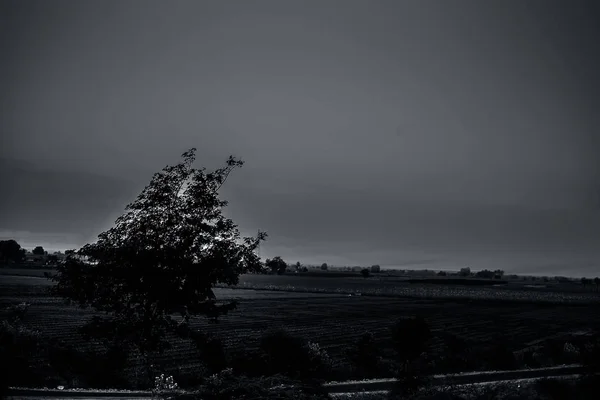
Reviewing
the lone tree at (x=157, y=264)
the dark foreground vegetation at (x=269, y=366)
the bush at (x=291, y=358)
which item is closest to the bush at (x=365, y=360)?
the dark foreground vegetation at (x=269, y=366)

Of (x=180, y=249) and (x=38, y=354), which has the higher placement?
(x=180, y=249)

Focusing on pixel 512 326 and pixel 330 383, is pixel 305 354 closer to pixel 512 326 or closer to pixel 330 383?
pixel 330 383

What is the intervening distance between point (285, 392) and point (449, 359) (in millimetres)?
17869

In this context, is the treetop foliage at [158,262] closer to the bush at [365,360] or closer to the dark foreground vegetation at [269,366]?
the dark foreground vegetation at [269,366]

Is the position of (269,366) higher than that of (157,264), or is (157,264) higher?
(157,264)

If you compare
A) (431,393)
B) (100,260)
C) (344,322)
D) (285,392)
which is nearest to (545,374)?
(431,393)

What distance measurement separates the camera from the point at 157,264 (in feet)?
56.2

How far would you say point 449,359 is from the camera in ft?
106

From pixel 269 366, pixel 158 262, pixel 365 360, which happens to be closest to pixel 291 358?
pixel 269 366

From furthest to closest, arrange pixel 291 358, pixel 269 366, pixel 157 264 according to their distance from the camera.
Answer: pixel 291 358, pixel 269 366, pixel 157 264

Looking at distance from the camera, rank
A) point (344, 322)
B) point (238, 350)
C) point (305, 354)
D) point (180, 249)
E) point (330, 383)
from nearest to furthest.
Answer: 1. point (180, 249)
2. point (330, 383)
3. point (305, 354)
4. point (238, 350)
5. point (344, 322)

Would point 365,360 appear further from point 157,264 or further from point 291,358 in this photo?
point 157,264

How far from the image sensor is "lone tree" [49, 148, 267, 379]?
17.2m

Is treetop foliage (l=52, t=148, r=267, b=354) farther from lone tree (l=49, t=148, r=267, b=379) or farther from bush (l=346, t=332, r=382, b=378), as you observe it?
bush (l=346, t=332, r=382, b=378)
